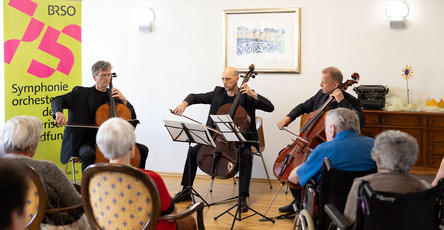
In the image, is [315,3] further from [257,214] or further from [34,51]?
[34,51]

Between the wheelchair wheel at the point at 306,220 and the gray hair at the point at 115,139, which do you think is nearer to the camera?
the gray hair at the point at 115,139

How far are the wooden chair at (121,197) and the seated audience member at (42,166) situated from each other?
18 centimetres

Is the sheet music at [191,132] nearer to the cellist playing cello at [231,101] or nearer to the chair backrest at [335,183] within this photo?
the cellist playing cello at [231,101]

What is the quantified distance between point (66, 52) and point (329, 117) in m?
3.14

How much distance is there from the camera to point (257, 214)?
4293mm

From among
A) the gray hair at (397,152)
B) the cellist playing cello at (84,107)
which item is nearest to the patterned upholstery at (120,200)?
the gray hair at (397,152)

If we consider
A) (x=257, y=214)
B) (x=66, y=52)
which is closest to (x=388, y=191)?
(x=257, y=214)

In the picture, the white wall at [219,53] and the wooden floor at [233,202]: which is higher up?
the white wall at [219,53]

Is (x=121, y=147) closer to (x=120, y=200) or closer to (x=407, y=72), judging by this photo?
(x=120, y=200)

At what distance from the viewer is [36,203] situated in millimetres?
2424

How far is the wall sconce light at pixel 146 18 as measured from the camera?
5754 mm

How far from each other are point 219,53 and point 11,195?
4821 mm

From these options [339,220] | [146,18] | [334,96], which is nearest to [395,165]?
[339,220]

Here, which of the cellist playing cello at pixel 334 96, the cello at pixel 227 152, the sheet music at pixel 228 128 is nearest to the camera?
the sheet music at pixel 228 128
